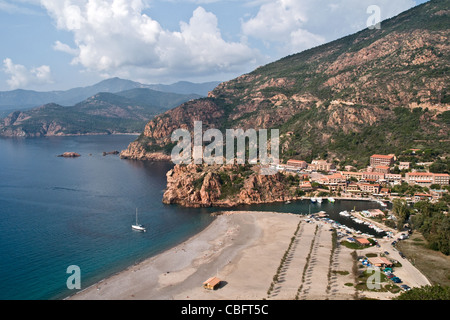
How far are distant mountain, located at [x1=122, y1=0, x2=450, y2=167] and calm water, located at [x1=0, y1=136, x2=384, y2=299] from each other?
33581 millimetres

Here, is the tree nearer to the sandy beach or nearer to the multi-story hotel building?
the sandy beach

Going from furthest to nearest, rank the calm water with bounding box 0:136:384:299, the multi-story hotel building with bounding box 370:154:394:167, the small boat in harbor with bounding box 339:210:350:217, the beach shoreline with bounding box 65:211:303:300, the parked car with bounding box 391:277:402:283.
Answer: the multi-story hotel building with bounding box 370:154:394:167 → the small boat in harbor with bounding box 339:210:350:217 → the calm water with bounding box 0:136:384:299 → the parked car with bounding box 391:277:402:283 → the beach shoreline with bounding box 65:211:303:300

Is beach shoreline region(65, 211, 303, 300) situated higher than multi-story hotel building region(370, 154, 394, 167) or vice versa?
multi-story hotel building region(370, 154, 394, 167)

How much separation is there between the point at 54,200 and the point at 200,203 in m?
28.8

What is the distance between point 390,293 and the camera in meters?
32.5

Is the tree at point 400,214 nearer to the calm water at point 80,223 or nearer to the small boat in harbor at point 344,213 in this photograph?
the small boat in harbor at point 344,213

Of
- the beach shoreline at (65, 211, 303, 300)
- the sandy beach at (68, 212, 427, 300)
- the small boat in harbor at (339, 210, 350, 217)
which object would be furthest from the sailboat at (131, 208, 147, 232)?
the small boat in harbor at (339, 210, 350, 217)

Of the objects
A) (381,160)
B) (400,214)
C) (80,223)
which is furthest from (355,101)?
(80,223)

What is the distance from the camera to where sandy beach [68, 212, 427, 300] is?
33.5 meters

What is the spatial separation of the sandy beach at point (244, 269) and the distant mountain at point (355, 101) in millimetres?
47675

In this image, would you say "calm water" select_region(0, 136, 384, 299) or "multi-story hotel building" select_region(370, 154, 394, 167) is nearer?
"calm water" select_region(0, 136, 384, 299)

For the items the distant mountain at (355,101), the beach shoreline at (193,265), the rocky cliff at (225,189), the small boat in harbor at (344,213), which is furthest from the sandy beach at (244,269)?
the distant mountain at (355,101)

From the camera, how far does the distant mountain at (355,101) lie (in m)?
91.8
